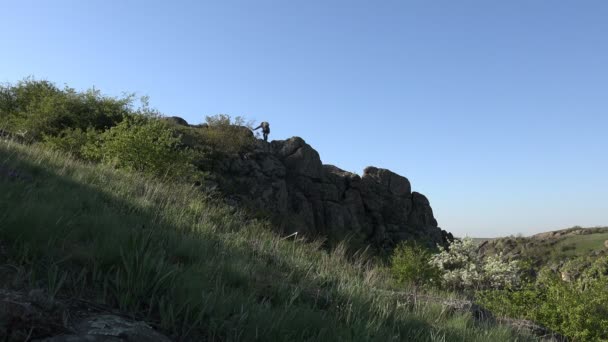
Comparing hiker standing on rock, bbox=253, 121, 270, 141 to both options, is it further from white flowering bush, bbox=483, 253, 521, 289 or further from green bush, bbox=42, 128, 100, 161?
white flowering bush, bbox=483, 253, 521, 289

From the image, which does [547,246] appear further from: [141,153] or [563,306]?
[141,153]

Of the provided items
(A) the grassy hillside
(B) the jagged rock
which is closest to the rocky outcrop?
(B) the jagged rock

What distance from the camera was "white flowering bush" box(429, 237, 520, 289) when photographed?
47.9 feet

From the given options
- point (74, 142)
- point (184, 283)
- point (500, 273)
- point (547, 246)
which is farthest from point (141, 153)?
point (547, 246)

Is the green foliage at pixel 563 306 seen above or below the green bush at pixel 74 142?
below

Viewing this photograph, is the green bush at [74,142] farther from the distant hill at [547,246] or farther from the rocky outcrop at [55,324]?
the distant hill at [547,246]

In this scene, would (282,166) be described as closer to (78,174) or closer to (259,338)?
(78,174)

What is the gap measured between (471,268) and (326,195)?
24.2 m

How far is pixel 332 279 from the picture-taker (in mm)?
5219

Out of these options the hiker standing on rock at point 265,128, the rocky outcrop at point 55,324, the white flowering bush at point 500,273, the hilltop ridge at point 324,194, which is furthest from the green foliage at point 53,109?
the rocky outcrop at point 55,324

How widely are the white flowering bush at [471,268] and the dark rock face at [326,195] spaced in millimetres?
13307

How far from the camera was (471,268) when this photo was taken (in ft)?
51.5

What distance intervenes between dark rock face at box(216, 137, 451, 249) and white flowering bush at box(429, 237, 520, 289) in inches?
524

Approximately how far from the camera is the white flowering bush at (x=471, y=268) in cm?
1459
